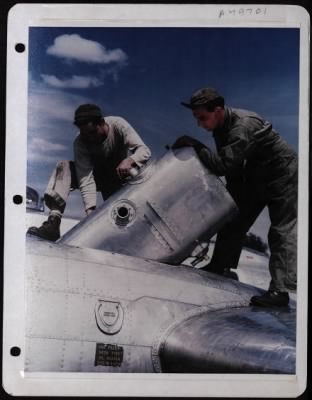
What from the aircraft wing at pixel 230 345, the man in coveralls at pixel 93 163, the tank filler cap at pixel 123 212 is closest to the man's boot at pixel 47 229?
the man in coveralls at pixel 93 163

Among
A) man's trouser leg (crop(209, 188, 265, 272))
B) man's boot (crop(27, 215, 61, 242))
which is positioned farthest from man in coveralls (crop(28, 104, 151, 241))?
man's trouser leg (crop(209, 188, 265, 272))

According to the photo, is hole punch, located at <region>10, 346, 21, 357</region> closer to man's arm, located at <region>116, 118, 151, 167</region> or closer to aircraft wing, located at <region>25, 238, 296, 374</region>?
aircraft wing, located at <region>25, 238, 296, 374</region>

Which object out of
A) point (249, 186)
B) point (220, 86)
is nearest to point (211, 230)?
point (249, 186)

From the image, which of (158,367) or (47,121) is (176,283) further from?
(47,121)

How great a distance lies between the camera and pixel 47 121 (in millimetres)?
1292

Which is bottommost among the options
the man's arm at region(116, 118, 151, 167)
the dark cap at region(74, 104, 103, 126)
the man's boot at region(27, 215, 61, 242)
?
the man's boot at region(27, 215, 61, 242)

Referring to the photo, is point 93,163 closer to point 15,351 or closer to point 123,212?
point 123,212

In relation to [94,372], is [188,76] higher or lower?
higher

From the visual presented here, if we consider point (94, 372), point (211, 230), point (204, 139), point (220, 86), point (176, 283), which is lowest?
point (94, 372)

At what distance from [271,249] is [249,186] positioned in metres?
0.16

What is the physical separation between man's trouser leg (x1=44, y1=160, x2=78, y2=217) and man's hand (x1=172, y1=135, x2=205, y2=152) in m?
0.25

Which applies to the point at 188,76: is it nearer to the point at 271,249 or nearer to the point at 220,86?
the point at 220,86

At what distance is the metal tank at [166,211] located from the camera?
130cm

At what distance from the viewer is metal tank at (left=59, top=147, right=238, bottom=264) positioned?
1305mm
